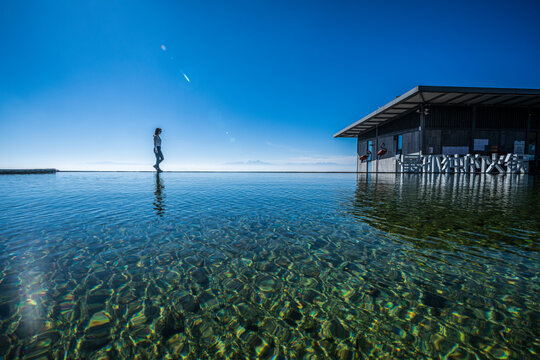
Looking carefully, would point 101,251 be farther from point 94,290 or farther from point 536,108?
point 536,108

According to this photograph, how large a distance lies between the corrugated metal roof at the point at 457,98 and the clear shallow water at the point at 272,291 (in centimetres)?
1613

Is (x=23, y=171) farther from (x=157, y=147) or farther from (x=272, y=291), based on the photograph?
(x=272, y=291)

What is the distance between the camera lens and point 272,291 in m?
1.73

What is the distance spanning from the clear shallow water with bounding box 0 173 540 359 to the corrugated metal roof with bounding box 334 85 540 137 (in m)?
16.1

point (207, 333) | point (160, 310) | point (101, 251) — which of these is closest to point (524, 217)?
point (207, 333)

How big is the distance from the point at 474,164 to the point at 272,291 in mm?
22865

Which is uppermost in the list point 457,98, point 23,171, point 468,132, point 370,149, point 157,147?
point 457,98

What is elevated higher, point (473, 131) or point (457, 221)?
point (473, 131)

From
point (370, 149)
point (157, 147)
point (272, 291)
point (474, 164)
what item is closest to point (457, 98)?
point (474, 164)

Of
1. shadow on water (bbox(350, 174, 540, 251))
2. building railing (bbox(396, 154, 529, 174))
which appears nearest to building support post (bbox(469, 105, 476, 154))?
building railing (bbox(396, 154, 529, 174))

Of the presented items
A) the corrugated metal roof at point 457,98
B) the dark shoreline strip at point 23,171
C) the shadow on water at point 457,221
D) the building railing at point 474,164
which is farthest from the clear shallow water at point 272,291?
the dark shoreline strip at point 23,171

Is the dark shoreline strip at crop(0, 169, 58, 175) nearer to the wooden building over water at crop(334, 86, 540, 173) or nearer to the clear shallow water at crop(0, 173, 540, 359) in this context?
the clear shallow water at crop(0, 173, 540, 359)

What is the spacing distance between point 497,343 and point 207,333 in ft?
5.11

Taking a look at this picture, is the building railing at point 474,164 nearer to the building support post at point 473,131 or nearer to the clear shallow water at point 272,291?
the building support post at point 473,131
